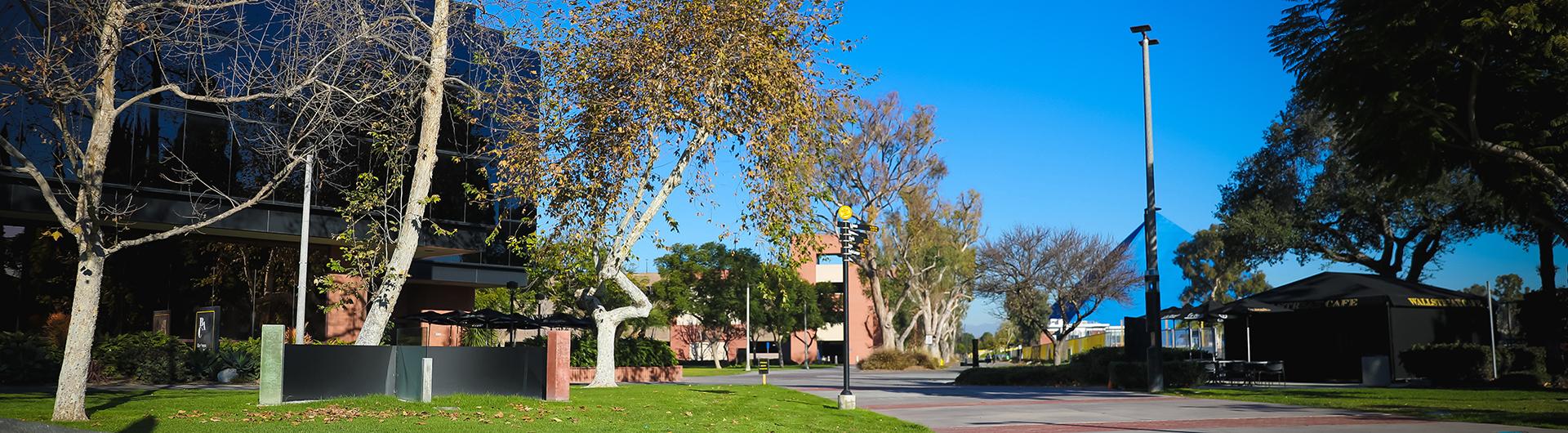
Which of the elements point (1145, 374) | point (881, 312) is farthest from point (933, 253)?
point (1145, 374)

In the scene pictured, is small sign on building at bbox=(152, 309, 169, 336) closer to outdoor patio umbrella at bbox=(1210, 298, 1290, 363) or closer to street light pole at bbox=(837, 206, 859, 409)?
street light pole at bbox=(837, 206, 859, 409)

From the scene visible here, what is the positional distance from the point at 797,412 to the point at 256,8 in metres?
19.5

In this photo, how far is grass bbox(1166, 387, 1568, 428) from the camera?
16.1 meters

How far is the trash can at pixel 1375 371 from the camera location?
28828mm

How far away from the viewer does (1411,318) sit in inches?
1220

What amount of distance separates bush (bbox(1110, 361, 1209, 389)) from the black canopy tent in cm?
282

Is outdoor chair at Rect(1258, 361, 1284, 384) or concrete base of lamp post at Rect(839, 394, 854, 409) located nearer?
concrete base of lamp post at Rect(839, 394, 854, 409)

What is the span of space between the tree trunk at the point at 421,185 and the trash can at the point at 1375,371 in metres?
23.9

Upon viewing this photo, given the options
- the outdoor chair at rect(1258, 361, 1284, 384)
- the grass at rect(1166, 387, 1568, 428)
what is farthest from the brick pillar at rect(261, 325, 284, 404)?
the outdoor chair at rect(1258, 361, 1284, 384)

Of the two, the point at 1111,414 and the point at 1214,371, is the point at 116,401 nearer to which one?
the point at 1111,414

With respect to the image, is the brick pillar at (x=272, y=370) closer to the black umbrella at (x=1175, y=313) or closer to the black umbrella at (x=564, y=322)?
the black umbrella at (x=564, y=322)

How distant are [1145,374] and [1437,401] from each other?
7735 mm

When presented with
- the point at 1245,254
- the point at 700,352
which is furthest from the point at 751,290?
the point at 1245,254

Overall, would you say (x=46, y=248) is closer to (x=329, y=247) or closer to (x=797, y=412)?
(x=329, y=247)
